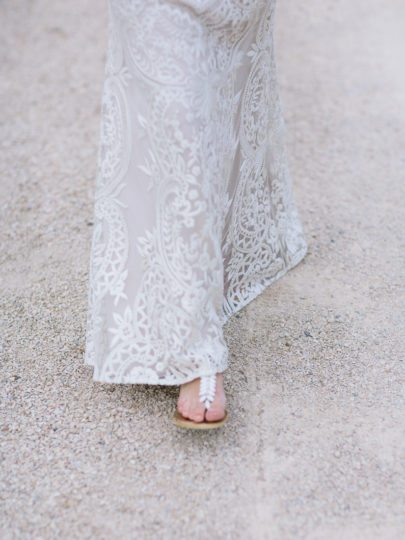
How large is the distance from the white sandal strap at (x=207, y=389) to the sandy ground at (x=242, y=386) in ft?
0.54

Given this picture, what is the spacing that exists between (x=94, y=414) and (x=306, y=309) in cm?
100

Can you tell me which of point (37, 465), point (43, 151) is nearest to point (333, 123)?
point (43, 151)

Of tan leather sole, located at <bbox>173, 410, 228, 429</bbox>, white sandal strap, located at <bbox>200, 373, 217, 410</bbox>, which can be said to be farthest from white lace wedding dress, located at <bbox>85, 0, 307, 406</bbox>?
tan leather sole, located at <bbox>173, 410, 228, 429</bbox>

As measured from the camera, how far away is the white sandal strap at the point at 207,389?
1.91m

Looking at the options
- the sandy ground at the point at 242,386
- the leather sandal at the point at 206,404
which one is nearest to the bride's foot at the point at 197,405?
the leather sandal at the point at 206,404

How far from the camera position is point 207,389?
1.91 m

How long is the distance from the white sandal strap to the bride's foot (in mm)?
10

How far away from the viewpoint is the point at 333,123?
14.0 feet

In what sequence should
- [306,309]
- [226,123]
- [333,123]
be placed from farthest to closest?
1. [333,123]
2. [306,309]
3. [226,123]

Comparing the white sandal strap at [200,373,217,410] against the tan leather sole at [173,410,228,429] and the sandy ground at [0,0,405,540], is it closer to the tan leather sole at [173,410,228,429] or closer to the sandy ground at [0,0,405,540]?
the tan leather sole at [173,410,228,429]

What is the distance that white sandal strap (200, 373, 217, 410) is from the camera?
1908 mm

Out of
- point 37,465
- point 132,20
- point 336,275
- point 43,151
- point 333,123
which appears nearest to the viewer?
point 132,20

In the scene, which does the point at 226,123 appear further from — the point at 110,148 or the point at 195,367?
the point at 195,367

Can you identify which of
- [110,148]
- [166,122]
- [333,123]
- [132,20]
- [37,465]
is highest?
[132,20]
